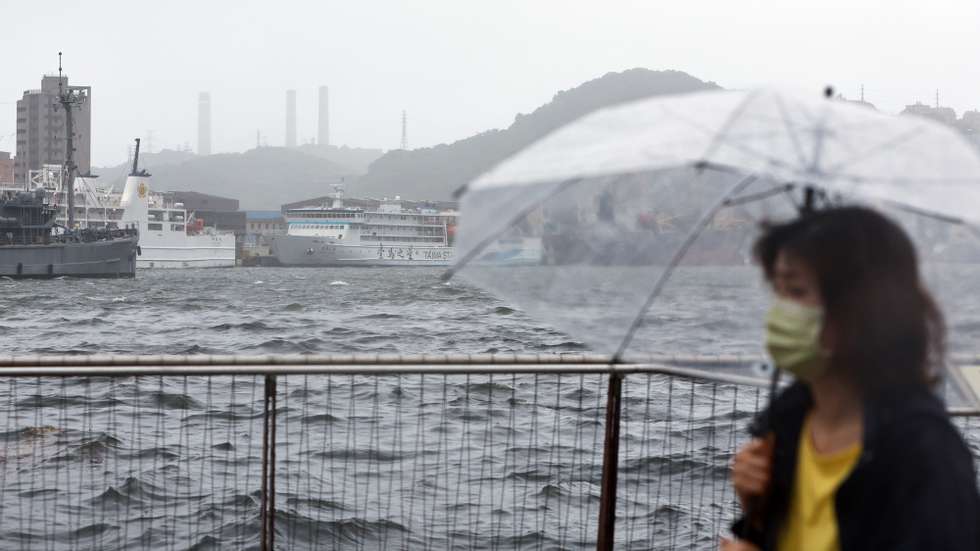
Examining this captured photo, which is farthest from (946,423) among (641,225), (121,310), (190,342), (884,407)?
(121,310)

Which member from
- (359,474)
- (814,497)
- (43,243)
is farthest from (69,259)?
(814,497)

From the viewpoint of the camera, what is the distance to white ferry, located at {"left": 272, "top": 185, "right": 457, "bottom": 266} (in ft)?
378

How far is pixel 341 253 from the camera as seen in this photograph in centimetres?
11562

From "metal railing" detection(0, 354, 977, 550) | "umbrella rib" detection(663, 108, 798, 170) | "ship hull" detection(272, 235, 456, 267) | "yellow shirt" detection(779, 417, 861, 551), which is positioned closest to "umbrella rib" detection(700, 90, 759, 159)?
"umbrella rib" detection(663, 108, 798, 170)

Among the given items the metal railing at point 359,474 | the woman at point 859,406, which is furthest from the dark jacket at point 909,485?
the metal railing at point 359,474

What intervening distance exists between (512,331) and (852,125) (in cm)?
3293

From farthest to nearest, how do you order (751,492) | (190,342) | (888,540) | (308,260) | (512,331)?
(308,260)
(512,331)
(190,342)
(751,492)
(888,540)

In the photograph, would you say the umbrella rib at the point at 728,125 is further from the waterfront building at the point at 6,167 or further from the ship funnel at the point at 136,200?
the waterfront building at the point at 6,167

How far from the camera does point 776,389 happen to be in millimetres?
2250

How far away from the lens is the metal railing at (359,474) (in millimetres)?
4637

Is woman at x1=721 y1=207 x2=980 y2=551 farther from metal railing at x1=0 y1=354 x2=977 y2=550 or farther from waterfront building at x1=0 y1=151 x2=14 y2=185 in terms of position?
waterfront building at x1=0 y1=151 x2=14 y2=185

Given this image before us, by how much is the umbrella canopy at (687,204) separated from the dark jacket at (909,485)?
50cm

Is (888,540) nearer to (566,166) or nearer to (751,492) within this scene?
(751,492)

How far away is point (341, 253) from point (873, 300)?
115 meters
